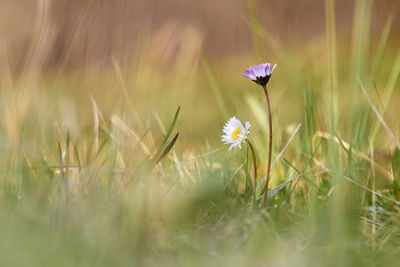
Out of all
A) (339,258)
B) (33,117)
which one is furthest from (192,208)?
(33,117)

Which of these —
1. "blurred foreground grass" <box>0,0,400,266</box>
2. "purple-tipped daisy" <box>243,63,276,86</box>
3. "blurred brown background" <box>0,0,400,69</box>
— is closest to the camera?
"blurred foreground grass" <box>0,0,400,266</box>

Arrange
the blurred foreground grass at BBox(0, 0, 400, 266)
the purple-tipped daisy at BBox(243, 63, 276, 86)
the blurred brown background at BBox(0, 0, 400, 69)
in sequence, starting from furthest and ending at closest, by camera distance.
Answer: the blurred brown background at BBox(0, 0, 400, 69) → the purple-tipped daisy at BBox(243, 63, 276, 86) → the blurred foreground grass at BBox(0, 0, 400, 266)

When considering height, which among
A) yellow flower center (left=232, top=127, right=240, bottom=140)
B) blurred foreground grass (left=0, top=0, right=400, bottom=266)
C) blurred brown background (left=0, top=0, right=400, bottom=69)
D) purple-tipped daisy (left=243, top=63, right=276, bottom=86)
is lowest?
blurred foreground grass (left=0, top=0, right=400, bottom=266)

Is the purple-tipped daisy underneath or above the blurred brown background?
underneath

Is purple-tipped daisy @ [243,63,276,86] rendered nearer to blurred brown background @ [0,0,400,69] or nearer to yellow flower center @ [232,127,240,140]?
yellow flower center @ [232,127,240,140]

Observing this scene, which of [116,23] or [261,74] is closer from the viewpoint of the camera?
[261,74]

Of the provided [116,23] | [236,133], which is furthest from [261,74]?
[116,23]

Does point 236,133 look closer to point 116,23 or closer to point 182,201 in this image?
point 182,201

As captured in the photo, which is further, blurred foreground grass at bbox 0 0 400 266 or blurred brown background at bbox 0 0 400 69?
blurred brown background at bbox 0 0 400 69

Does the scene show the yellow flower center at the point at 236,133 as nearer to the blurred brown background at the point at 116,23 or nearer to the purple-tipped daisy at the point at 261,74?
the purple-tipped daisy at the point at 261,74

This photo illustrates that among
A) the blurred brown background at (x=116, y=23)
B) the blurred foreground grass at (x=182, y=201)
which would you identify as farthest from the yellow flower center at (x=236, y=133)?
the blurred brown background at (x=116, y=23)

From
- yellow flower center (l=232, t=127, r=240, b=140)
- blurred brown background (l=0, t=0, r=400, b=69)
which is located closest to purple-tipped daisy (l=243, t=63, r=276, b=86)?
yellow flower center (l=232, t=127, r=240, b=140)

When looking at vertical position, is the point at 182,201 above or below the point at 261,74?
below

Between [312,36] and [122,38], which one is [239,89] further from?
[122,38]
